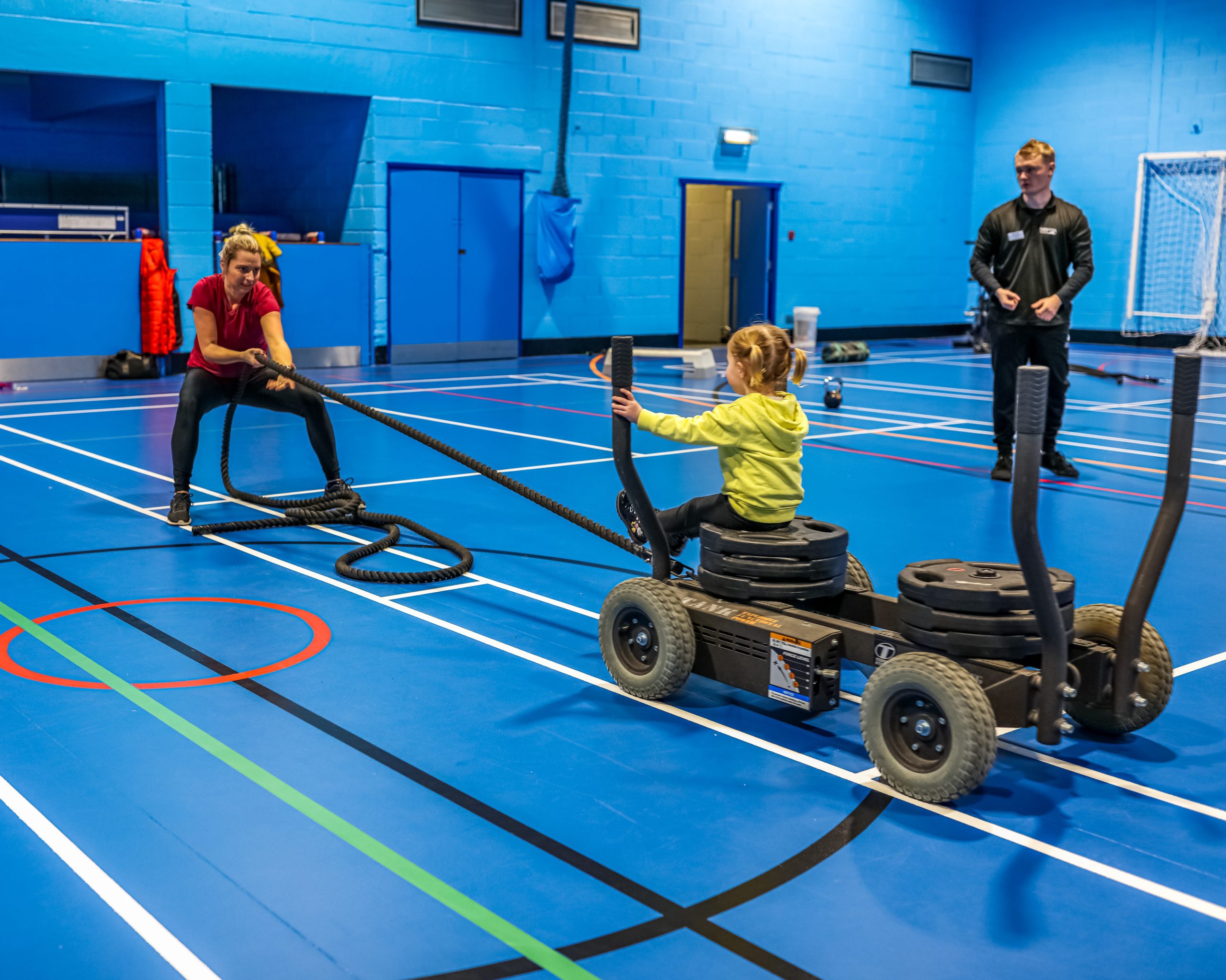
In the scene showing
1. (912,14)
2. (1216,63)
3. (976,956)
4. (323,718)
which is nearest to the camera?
(976,956)

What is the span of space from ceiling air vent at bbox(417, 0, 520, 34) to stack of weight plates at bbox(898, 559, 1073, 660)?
14.2 meters

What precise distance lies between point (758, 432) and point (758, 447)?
5 centimetres

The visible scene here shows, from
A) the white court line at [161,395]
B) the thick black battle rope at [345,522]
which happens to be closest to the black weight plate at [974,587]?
the thick black battle rope at [345,522]

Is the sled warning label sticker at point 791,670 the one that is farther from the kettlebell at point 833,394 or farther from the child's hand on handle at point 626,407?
the kettlebell at point 833,394

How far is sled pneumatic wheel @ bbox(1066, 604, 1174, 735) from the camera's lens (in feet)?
12.0

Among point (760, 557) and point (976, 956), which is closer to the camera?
point (976, 956)

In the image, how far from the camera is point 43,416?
10992 mm

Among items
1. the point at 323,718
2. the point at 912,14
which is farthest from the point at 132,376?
the point at 912,14

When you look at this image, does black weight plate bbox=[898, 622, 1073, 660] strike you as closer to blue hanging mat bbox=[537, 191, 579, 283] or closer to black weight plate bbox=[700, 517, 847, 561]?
black weight plate bbox=[700, 517, 847, 561]

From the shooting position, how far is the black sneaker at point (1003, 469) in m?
8.31

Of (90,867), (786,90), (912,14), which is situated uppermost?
(912,14)

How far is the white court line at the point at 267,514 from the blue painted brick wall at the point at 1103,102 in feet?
55.0

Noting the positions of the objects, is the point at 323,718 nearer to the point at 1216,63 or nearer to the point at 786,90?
the point at 786,90

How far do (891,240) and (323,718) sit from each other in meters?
19.5
